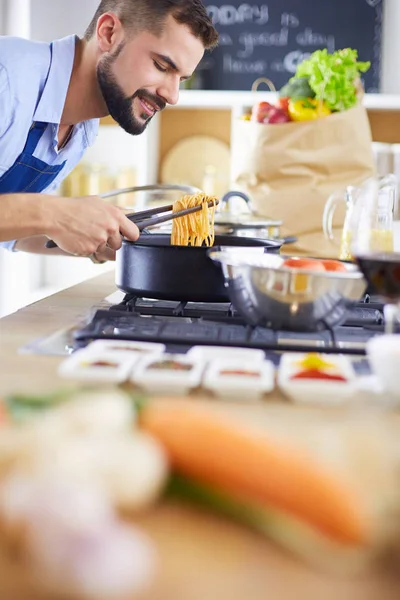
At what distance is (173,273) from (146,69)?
1032mm

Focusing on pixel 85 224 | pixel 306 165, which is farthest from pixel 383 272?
pixel 306 165

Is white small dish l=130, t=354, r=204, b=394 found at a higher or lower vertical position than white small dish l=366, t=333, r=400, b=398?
lower

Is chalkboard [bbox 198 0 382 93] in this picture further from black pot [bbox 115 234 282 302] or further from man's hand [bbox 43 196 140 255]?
black pot [bbox 115 234 282 302]

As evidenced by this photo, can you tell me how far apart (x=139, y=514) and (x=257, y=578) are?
97 mm

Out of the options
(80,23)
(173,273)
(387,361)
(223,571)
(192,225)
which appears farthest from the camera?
(80,23)

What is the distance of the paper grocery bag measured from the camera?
100 inches

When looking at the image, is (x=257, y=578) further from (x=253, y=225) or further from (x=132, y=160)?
(x=132, y=160)

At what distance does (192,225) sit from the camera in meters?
1.58

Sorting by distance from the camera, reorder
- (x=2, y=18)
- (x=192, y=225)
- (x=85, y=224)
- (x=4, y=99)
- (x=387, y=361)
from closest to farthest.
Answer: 1. (x=387, y=361)
2. (x=85, y=224)
3. (x=192, y=225)
4. (x=4, y=99)
5. (x=2, y=18)

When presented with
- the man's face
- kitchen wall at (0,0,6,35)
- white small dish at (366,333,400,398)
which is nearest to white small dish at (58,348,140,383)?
white small dish at (366,333,400,398)

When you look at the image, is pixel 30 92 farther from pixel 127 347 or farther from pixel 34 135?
pixel 127 347

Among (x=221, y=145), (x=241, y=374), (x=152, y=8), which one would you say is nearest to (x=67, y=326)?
(x=241, y=374)

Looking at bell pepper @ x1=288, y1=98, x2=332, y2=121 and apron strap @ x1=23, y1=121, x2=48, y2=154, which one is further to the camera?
bell pepper @ x1=288, y1=98, x2=332, y2=121

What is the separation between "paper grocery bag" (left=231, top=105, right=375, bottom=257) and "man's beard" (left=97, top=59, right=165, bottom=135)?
18.8 inches
